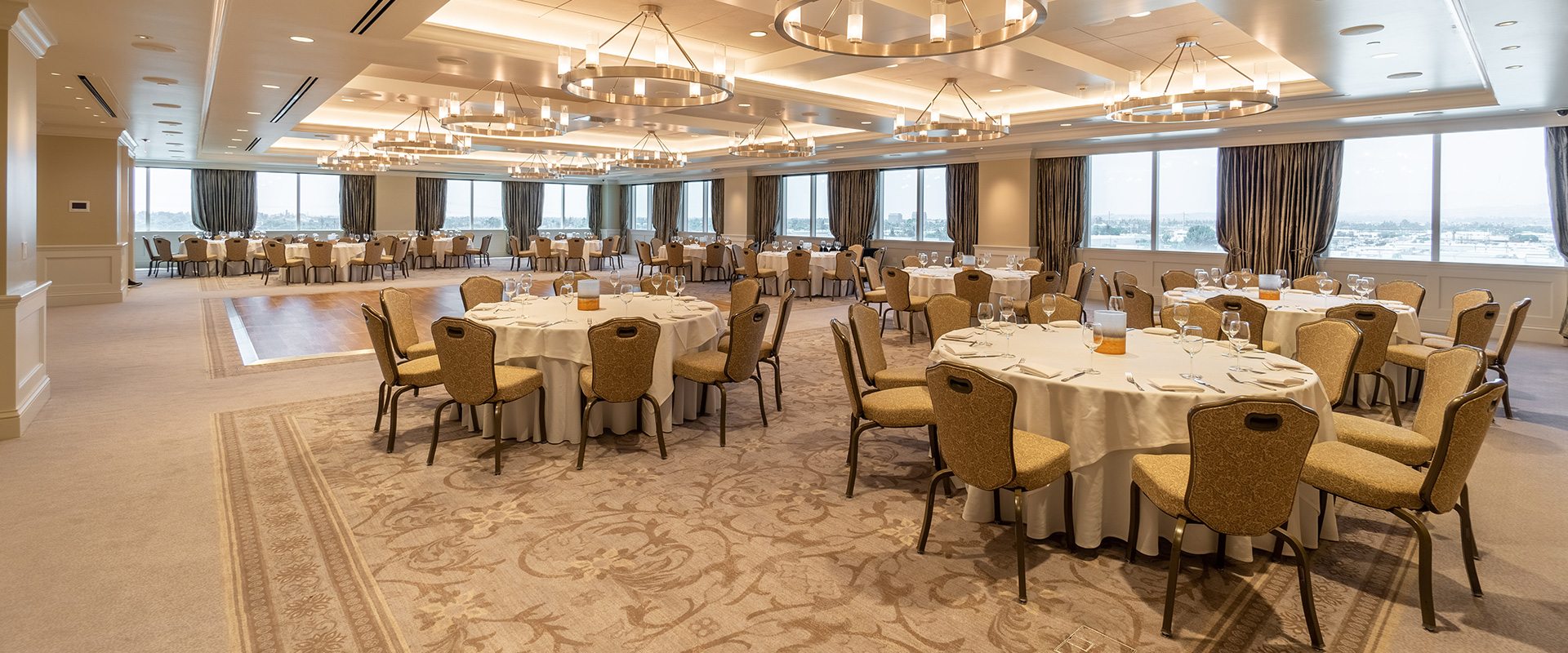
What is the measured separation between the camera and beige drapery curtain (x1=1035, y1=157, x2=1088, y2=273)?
46.4ft

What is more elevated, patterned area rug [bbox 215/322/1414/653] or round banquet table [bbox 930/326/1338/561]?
round banquet table [bbox 930/326/1338/561]

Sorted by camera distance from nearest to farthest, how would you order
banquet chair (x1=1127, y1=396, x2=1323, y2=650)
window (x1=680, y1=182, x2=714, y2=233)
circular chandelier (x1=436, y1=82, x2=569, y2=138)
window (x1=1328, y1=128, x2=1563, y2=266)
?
banquet chair (x1=1127, y1=396, x2=1323, y2=650) < circular chandelier (x1=436, y1=82, x2=569, y2=138) < window (x1=1328, y1=128, x2=1563, y2=266) < window (x1=680, y1=182, x2=714, y2=233)

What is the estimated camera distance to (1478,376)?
11.0ft

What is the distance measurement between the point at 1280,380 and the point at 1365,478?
54 cm

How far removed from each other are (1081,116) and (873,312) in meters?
7.11

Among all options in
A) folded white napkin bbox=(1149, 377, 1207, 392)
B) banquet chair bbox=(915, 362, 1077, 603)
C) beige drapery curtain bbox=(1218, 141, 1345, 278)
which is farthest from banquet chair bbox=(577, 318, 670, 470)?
beige drapery curtain bbox=(1218, 141, 1345, 278)

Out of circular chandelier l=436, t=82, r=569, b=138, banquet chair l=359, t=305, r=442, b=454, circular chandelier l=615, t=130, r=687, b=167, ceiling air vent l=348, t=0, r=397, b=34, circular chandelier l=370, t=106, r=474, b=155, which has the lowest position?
banquet chair l=359, t=305, r=442, b=454

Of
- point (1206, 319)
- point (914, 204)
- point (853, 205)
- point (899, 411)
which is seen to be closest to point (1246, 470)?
point (899, 411)

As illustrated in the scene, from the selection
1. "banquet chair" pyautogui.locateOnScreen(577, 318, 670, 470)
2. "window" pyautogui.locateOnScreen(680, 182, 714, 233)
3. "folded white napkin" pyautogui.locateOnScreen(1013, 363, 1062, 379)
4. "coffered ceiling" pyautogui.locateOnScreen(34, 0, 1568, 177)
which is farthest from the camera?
"window" pyautogui.locateOnScreen(680, 182, 714, 233)

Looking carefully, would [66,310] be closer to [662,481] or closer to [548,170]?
[548,170]

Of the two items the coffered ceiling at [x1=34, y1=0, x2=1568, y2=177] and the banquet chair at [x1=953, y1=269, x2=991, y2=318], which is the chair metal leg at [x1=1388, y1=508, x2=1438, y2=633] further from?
the banquet chair at [x1=953, y1=269, x2=991, y2=318]

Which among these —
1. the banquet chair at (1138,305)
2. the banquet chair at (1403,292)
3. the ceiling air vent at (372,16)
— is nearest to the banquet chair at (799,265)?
the banquet chair at (1138,305)

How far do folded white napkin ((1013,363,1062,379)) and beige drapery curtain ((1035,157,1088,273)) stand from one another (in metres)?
11.3

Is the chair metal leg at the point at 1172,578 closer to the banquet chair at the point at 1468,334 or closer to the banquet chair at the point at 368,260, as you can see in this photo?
the banquet chair at the point at 1468,334
